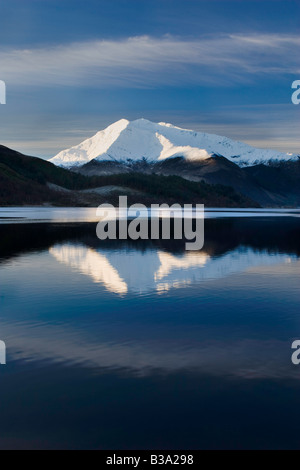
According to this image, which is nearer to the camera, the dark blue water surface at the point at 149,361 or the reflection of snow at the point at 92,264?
the dark blue water surface at the point at 149,361

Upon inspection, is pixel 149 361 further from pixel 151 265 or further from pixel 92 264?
pixel 92 264

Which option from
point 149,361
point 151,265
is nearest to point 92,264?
point 151,265

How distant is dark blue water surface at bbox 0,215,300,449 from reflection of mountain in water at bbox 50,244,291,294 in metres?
0.40

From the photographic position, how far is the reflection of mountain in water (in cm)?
3616

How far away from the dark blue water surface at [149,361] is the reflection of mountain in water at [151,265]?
0.40 m

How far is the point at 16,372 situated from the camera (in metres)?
17.2

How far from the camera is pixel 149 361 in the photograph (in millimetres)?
18422

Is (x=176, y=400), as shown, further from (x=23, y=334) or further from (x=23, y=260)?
(x=23, y=260)

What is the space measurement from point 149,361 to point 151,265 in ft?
86.3

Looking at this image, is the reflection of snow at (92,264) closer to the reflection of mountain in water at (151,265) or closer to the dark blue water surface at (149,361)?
the reflection of mountain in water at (151,265)

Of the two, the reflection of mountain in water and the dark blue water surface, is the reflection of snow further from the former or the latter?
the dark blue water surface

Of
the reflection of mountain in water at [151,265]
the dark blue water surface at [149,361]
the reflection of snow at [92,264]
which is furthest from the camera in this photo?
the reflection of mountain in water at [151,265]

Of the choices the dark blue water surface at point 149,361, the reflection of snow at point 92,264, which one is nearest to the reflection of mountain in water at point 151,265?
the reflection of snow at point 92,264

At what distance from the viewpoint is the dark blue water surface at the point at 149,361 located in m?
13.4
